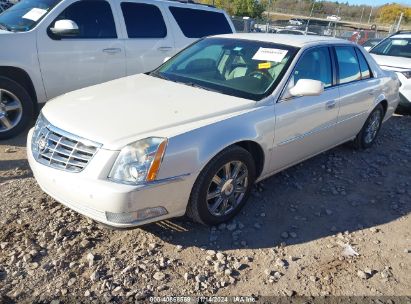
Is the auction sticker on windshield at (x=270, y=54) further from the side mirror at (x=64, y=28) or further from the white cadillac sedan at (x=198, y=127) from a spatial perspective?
the side mirror at (x=64, y=28)

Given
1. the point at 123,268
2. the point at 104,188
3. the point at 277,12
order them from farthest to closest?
the point at 277,12 < the point at 123,268 < the point at 104,188

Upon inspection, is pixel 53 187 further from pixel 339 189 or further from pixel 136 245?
pixel 339 189

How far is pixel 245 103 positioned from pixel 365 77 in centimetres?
246

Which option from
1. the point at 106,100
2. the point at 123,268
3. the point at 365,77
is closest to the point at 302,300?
the point at 123,268

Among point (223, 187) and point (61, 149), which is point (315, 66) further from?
point (61, 149)

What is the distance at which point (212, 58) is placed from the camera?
4.28 metres

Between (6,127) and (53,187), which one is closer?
(53,187)

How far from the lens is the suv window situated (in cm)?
646

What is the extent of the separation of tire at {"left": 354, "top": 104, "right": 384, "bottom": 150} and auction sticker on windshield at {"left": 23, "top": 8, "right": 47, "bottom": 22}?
458 centimetres

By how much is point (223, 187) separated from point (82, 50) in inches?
125

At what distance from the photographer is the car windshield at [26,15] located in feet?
16.4

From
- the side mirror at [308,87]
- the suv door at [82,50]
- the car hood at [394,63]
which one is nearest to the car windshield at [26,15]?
the suv door at [82,50]

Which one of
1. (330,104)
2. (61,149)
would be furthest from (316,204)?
(61,149)

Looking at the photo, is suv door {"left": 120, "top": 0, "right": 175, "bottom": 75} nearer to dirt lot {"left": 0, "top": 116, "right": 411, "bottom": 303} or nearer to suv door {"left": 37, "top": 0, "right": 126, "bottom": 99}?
suv door {"left": 37, "top": 0, "right": 126, "bottom": 99}
